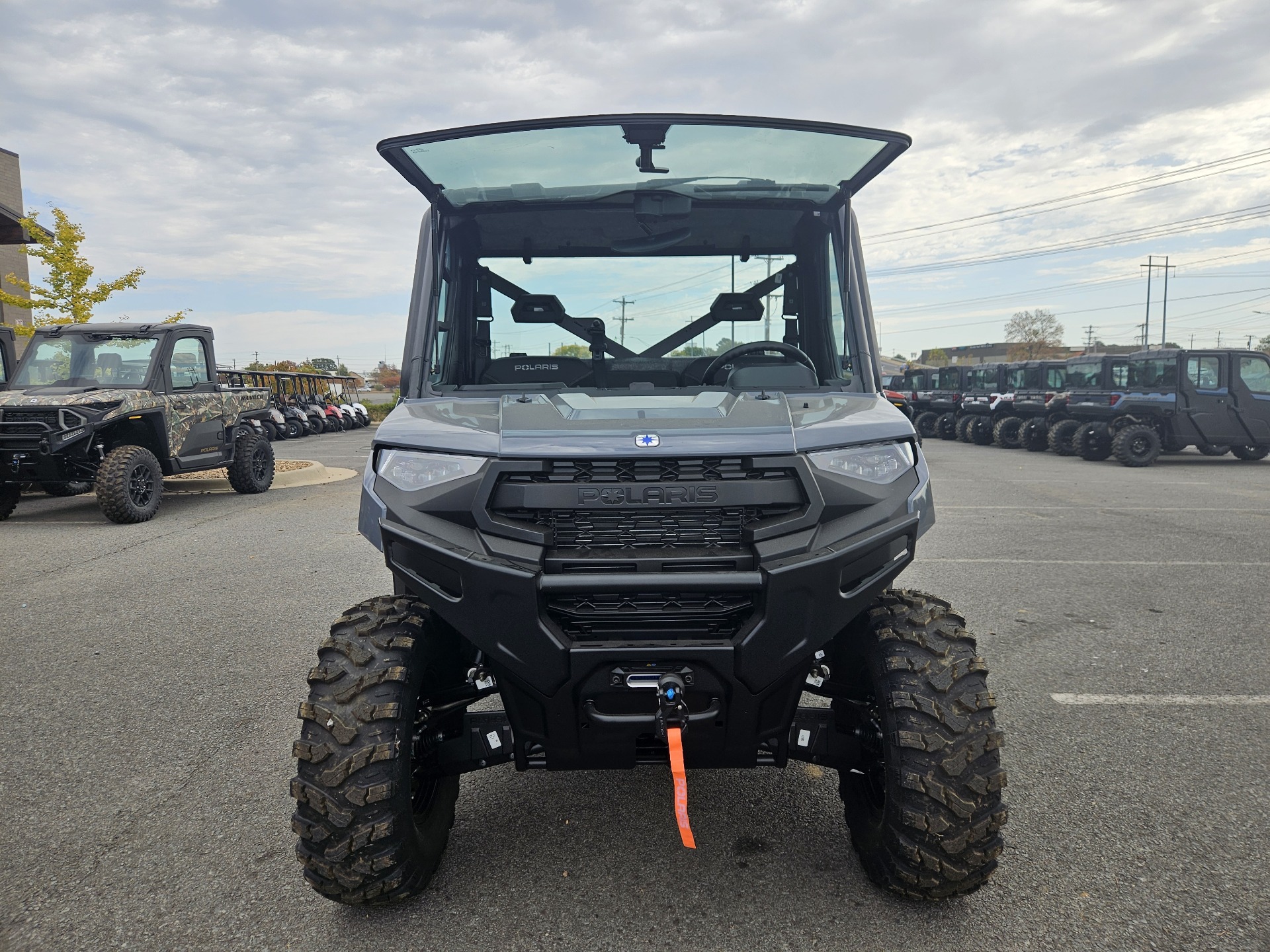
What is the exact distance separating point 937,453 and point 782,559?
19898 millimetres

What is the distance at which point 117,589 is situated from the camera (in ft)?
20.9

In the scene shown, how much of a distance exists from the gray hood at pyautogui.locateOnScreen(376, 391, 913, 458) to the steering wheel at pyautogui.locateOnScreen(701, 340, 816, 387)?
482 mm

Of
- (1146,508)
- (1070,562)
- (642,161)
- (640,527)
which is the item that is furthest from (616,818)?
(1146,508)

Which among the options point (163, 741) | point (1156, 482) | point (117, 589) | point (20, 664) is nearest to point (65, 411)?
point (117, 589)

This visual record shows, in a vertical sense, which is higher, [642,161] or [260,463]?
[642,161]

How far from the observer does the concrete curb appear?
13.0 m

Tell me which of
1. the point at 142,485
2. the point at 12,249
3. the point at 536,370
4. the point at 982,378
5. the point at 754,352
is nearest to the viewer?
the point at 754,352

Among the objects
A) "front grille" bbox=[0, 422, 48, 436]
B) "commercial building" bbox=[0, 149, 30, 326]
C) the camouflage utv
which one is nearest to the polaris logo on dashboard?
the camouflage utv

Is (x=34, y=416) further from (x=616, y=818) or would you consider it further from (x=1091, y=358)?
(x=1091, y=358)

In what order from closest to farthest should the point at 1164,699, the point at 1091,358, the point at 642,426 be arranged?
the point at 642,426, the point at 1164,699, the point at 1091,358

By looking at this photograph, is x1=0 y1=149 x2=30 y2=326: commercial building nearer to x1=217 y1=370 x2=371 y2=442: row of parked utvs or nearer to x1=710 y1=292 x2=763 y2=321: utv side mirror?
x1=217 y1=370 x2=371 y2=442: row of parked utvs

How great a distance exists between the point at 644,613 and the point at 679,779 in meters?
0.42

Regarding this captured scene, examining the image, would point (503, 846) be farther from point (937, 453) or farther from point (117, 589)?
point (937, 453)

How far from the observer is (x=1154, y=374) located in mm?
16750
